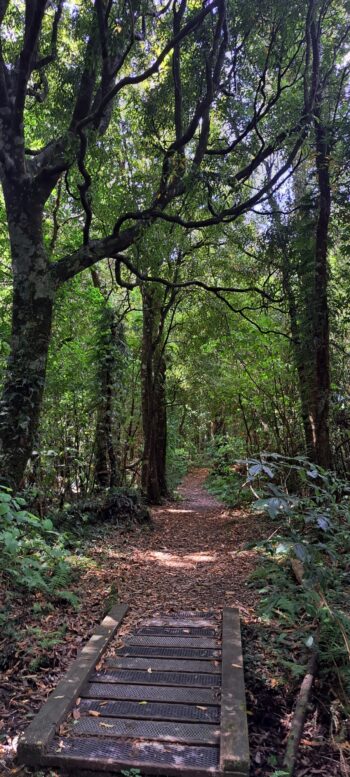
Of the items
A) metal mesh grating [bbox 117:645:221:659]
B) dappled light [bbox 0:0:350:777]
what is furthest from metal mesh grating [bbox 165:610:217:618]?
metal mesh grating [bbox 117:645:221:659]

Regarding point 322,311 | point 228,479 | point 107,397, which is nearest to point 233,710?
point 322,311

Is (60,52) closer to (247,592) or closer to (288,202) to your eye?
(288,202)

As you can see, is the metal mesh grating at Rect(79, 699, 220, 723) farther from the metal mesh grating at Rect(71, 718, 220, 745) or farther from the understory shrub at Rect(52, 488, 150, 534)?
the understory shrub at Rect(52, 488, 150, 534)

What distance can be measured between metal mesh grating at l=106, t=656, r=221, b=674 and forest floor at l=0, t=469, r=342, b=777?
266 millimetres

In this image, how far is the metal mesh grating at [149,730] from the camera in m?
2.48

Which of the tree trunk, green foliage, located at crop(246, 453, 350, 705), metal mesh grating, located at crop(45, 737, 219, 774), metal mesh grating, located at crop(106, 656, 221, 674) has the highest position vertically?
the tree trunk

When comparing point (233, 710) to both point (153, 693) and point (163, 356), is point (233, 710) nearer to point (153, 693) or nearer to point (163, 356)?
point (153, 693)

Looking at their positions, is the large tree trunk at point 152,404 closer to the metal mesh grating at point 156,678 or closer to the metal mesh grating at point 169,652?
the metal mesh grating at point 169,652

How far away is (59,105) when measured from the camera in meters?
7.19

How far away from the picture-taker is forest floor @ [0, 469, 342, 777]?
2602mm

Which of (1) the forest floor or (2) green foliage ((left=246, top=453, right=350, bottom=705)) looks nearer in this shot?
(1) the forest floor

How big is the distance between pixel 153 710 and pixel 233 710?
0.47 meters

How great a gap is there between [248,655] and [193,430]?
22889 mm

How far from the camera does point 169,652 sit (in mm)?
3561
